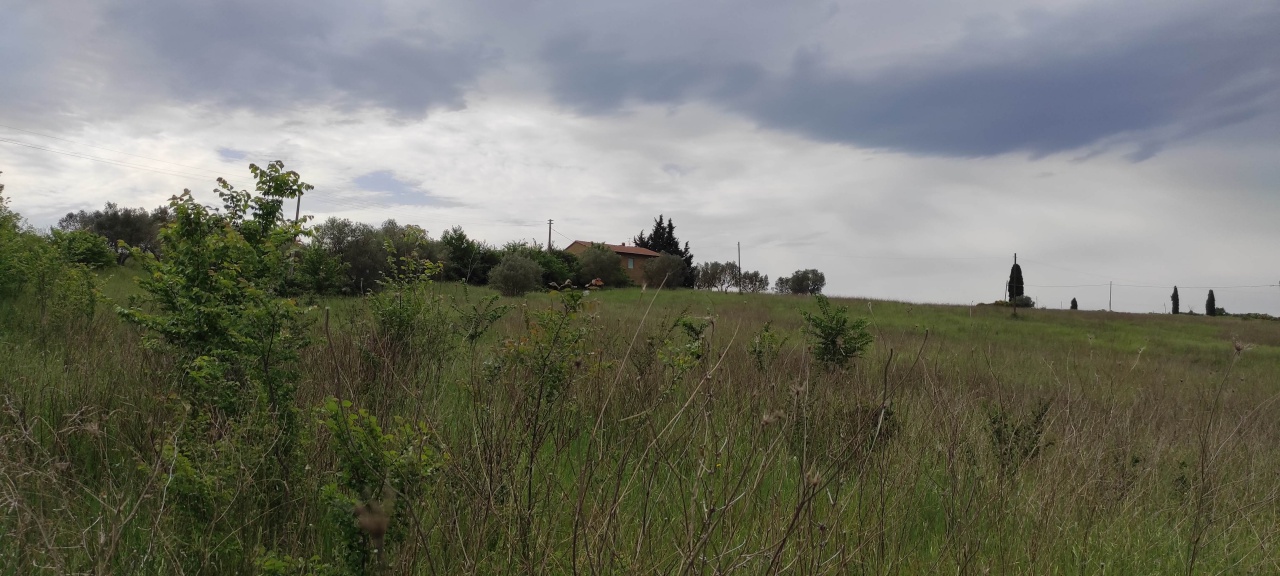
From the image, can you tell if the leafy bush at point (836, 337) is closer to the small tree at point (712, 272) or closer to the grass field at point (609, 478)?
the grass field at point (609, 478)

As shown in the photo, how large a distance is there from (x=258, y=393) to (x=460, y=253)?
34.7 meters

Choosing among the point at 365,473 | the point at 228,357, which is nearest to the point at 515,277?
the point at 228,357

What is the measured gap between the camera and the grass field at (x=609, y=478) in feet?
7.70

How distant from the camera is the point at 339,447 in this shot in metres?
2.36

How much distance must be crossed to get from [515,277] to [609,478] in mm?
29914

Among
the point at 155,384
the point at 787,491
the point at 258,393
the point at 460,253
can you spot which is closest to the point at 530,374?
the point at 258,393

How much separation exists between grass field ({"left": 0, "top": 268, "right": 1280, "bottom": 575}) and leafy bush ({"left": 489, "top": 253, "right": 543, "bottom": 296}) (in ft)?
75.5

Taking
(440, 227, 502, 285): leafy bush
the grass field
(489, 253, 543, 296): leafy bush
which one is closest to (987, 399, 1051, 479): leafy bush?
the grass field

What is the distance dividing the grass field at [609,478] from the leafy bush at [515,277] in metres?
23.0

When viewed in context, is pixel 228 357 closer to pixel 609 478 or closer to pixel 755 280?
pixel 609 478

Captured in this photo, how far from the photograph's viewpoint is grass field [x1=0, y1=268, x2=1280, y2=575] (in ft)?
7.70

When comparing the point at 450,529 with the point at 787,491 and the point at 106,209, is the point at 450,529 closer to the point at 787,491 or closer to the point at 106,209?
the point at 787,491

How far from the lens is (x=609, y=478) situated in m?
2.50

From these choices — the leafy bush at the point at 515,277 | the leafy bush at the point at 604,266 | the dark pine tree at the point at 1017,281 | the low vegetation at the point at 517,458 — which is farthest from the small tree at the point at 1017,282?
the low vegetation at the point at 517,458
